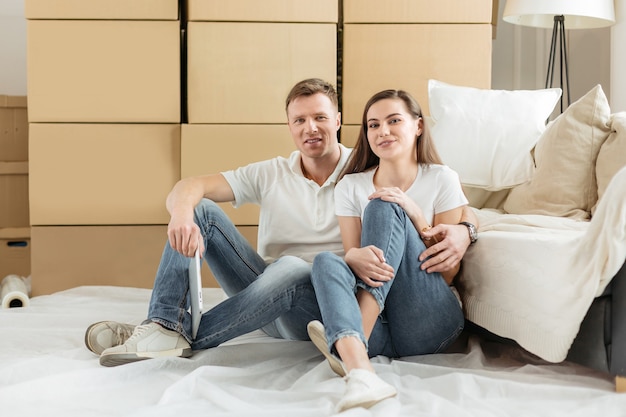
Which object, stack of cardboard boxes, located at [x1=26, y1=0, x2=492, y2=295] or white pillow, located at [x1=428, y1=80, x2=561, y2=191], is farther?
stack of cardboard boxes, located at [x1=26, y1=0, x2=492, y2=295]

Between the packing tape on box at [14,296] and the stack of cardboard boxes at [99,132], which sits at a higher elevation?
the stack of cardboard boxes at [99,132]

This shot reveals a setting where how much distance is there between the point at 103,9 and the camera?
286cm

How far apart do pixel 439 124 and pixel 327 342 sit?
1127 mm

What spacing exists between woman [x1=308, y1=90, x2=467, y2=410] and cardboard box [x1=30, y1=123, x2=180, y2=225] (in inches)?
44.6

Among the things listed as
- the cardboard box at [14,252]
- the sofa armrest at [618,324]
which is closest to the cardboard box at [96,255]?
the cardboard box at [14,252]

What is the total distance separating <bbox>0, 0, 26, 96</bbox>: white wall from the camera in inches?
138

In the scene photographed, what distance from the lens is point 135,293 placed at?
2787mm

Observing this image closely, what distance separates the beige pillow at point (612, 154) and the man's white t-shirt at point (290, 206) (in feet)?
2.32

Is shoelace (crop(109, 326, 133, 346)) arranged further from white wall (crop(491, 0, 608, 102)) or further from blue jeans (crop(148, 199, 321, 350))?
white wall (crop(491, 0, 608, 102))

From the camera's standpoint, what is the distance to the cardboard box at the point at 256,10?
285 cm

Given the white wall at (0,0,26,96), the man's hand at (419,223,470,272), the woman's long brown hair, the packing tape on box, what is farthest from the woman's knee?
the white wall at (0,0,26,96)

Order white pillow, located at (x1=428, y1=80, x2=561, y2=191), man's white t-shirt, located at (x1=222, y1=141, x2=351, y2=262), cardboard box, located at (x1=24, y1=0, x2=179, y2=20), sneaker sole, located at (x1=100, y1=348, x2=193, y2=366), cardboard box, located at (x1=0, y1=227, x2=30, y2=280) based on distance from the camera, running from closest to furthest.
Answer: sneaker sole, located at (x1=100, y1=348, x2=193, y2=366), man's white t-shirt, located at (x1=222, y1=141, x2=351, y2=262), white pillow, located at (x1=428, y1=80, x2=561, y2=191), cardboard box, located at (x1=24, y1=0, x2=179, y2=20), cardboard box, located at (x1=0, y1=227, x2=30, y2=280)

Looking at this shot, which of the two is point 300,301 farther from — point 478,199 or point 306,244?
point 478,199

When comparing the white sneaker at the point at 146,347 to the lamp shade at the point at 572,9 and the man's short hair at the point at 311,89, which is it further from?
the lamp shade at the point at 572,9
